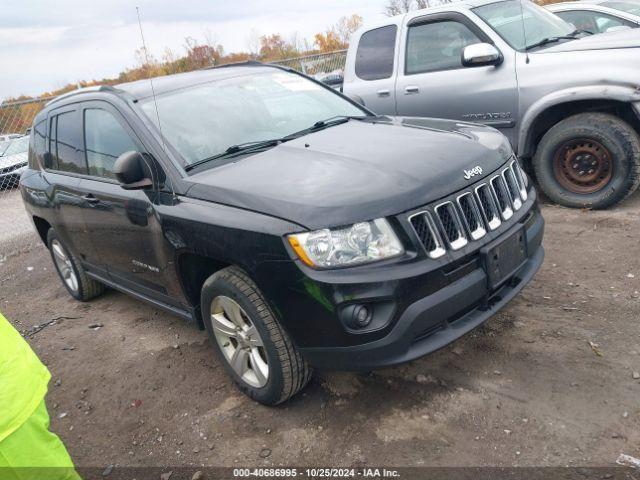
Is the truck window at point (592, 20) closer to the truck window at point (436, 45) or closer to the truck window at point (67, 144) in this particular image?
the truck window at point (436, 45)

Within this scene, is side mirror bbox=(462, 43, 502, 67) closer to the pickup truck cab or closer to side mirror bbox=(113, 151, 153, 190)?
the pickup truck cab

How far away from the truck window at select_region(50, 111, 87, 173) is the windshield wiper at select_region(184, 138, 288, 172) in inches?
51.8

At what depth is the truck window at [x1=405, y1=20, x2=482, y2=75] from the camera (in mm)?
5461

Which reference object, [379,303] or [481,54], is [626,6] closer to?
[481,54]

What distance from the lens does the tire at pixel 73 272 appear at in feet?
15.7

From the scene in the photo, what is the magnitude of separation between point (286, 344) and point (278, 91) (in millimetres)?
1991

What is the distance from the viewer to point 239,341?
9.70 ft

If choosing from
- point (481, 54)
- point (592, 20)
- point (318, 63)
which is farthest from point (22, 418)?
point (318, 63)

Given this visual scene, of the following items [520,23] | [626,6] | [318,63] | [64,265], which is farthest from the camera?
[318,63]

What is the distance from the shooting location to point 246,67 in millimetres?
4180

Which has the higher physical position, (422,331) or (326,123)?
(326,123)

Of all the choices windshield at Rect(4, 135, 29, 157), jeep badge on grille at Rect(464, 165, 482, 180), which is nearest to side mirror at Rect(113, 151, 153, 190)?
jeep badge on grille at Rect(464, 165, 482, 180)

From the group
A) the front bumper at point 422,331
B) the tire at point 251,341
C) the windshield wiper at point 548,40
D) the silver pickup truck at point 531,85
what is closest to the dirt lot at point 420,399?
the tire at point 251,341

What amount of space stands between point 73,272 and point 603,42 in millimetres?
5232
